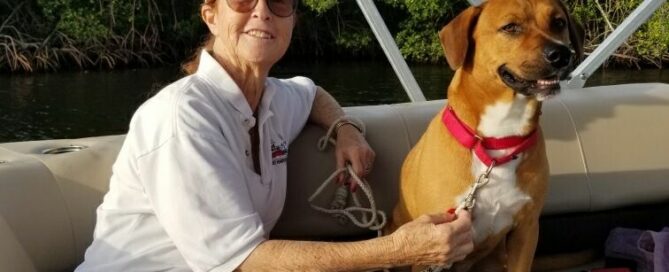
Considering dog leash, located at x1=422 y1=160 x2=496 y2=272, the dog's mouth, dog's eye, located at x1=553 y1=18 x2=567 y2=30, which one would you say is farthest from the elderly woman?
dog's eye, located at x1=553 y1=18 x2=567 y2=30

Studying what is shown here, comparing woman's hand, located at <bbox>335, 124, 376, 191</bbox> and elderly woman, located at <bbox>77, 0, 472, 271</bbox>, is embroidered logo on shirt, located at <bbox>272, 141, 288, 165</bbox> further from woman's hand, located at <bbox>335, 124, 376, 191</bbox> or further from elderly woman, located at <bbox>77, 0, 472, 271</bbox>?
woman's hand, located at <bbox>335, 124, 376, 191</bbox>

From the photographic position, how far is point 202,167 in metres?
1.92

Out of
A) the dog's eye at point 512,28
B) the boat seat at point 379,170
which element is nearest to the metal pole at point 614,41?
the boat seat at point 379,170

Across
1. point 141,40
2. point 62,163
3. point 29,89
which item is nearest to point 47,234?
point 62,163

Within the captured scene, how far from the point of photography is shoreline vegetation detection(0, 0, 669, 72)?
67.6ft

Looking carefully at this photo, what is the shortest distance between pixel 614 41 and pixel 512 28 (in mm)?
1213

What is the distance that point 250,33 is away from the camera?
7.18 ft

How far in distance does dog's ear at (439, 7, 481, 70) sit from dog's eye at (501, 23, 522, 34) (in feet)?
0.39

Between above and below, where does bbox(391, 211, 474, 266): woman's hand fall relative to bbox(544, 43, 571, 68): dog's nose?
below

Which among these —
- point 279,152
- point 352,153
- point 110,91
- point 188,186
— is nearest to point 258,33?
point 279,152

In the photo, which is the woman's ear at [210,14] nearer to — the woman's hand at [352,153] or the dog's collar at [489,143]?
the woman's hand at [352,153]

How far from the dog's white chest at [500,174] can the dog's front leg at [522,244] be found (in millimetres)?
133

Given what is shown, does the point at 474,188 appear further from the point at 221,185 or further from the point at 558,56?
the point at 221,185

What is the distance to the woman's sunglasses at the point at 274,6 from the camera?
218 centimetres
